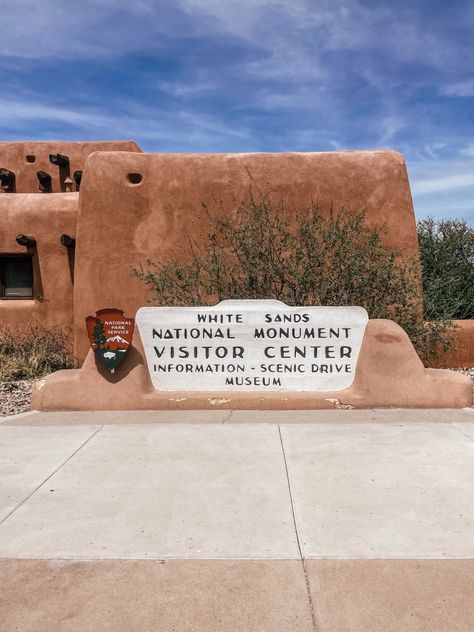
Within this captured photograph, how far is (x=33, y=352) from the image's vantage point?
11.1 metres

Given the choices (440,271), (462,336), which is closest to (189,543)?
(462,336)

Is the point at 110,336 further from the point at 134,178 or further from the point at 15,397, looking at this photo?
the point at 134,178

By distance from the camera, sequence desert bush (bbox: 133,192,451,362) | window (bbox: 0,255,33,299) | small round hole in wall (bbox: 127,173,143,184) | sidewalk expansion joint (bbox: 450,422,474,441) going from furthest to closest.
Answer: window (bbox: 0,255,33,299) < small round hole in wall (bbox: 127,173,143,184) < desert bush (bbox: 133,192,451,362) < sidewalk expansion joint (bbox: 450,422,474,441)

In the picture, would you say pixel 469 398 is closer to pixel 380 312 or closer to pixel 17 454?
pixel 380 312

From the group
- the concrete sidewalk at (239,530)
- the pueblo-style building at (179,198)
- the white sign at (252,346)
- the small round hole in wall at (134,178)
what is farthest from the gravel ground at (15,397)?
the small round hole in wall at (134,178)

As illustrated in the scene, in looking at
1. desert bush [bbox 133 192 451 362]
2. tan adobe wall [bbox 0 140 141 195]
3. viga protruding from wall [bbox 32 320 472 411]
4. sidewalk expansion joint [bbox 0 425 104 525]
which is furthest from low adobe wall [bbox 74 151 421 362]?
tan adobe wall [bbox 0 140 141 195]

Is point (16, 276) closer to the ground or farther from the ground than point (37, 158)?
closer to the ground

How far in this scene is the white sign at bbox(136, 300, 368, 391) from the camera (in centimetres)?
685

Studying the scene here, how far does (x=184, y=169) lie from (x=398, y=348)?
19.2ft

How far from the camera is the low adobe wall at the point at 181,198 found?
10461 mm

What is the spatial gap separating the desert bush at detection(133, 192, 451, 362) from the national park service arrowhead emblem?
214 cm

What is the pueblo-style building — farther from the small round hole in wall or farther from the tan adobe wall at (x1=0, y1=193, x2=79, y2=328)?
the tan adobe wall at (x1=0, y1=193, x2=79, y2=328)

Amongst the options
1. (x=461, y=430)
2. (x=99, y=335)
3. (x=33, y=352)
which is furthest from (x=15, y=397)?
(x=461, y=430)

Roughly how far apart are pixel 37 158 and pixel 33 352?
8.10 meters
